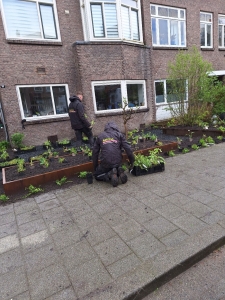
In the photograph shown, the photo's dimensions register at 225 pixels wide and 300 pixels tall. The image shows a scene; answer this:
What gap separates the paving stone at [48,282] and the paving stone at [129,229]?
849 mm

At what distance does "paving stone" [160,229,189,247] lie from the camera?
92.7 inches

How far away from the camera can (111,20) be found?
29.6 ft

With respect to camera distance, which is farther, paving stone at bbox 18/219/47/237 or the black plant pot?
the black plant pot

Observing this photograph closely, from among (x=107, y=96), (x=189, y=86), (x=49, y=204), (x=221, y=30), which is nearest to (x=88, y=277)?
(x=49, y=204)

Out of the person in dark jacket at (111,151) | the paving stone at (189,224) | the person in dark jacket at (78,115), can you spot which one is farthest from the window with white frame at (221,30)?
the paving stone at (189,224)

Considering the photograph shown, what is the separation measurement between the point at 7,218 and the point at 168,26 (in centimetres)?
1311

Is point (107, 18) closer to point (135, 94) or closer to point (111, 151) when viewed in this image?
point (135, 94)

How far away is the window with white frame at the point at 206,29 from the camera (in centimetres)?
1300

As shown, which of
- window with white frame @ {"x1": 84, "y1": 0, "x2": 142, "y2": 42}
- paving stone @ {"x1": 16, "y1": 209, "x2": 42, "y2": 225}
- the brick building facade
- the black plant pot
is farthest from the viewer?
window with white frame @ {"x1": 84, "y1": 0, "x2": 142, "y2": 42}

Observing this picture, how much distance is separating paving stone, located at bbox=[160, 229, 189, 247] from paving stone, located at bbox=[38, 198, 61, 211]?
1991mm

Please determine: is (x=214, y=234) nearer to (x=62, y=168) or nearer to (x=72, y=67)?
(x=62, y=168)

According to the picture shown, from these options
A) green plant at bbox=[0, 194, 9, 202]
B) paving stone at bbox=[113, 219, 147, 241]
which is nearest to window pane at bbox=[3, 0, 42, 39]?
green plant at bbox=[0, 194, 9, 202]

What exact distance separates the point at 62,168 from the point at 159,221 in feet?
9.15

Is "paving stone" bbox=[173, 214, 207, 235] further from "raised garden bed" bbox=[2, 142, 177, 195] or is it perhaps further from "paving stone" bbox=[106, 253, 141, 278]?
"raised garden bed" bbox=[2, 142, 177, 195]
